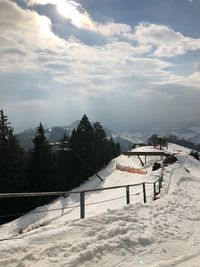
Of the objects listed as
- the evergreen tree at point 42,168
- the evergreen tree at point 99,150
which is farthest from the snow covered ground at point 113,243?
the evergreen tree at point 99,150

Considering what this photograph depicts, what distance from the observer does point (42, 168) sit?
64.9m

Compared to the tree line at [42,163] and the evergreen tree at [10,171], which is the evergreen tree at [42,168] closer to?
the tree line at [42,163]

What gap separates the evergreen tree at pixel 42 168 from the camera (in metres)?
63.8

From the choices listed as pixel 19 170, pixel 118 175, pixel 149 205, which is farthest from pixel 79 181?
pixel 149 205

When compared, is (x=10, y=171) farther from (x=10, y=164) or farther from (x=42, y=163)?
(x=42, y=163)

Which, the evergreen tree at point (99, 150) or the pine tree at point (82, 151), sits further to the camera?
the evergreen tree at point (99, 150)

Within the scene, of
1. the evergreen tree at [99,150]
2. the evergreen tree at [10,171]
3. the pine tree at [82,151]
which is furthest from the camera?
the evergreen tree at [99,150]

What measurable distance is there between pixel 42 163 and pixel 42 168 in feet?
2.91

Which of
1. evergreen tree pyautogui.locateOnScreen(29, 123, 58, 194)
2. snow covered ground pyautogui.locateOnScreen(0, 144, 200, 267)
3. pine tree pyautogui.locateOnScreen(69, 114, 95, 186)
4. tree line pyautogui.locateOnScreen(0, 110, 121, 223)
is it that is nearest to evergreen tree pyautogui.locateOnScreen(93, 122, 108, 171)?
tree line pyautogui.locateOnScreen(0, 110, 121, 223)

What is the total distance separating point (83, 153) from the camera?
296ft

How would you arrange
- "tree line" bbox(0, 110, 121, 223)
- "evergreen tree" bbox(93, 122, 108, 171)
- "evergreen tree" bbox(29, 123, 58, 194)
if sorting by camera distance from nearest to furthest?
"tree line" bbox(0, 110, 121, 223)
"evergreen tree" bbox(29, 123, 58, 194)
"evergreen tree" bbox(93, 122, 108, 171)

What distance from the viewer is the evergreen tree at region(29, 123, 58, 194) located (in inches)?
2511

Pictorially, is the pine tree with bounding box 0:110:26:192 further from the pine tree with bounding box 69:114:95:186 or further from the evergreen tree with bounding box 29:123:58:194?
the pine tree with bounding box 69:114:95:186

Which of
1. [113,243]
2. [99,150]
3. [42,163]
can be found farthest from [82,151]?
[113,243]
